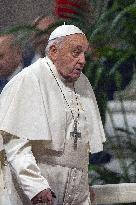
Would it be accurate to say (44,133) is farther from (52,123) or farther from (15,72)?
(15,72)

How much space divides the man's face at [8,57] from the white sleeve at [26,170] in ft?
2.85

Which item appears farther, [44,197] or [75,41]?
[75,41]

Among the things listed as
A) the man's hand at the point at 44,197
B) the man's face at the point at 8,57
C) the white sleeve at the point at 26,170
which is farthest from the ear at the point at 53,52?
the man's face at the point at 8,57

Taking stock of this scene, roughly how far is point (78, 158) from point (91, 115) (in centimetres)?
23

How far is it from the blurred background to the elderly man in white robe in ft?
2.18

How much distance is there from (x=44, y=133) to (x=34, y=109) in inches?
4.2

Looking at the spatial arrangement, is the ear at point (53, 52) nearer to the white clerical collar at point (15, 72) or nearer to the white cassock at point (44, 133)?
the white cassock at point (44, 133)

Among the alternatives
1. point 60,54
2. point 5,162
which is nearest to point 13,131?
point 5,162

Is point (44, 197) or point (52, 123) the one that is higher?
point (52, 123)

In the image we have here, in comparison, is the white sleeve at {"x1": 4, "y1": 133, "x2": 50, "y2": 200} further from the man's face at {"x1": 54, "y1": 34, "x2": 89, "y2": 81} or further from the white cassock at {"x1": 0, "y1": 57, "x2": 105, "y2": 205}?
the man's face at {"x1": 54, "y1": 34, "x2": 89, "y2": 81}

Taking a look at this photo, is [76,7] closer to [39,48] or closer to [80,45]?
[39,48]

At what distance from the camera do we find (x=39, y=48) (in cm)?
347

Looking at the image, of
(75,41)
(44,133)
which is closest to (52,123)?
(44,133)

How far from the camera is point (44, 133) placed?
8.71ft
